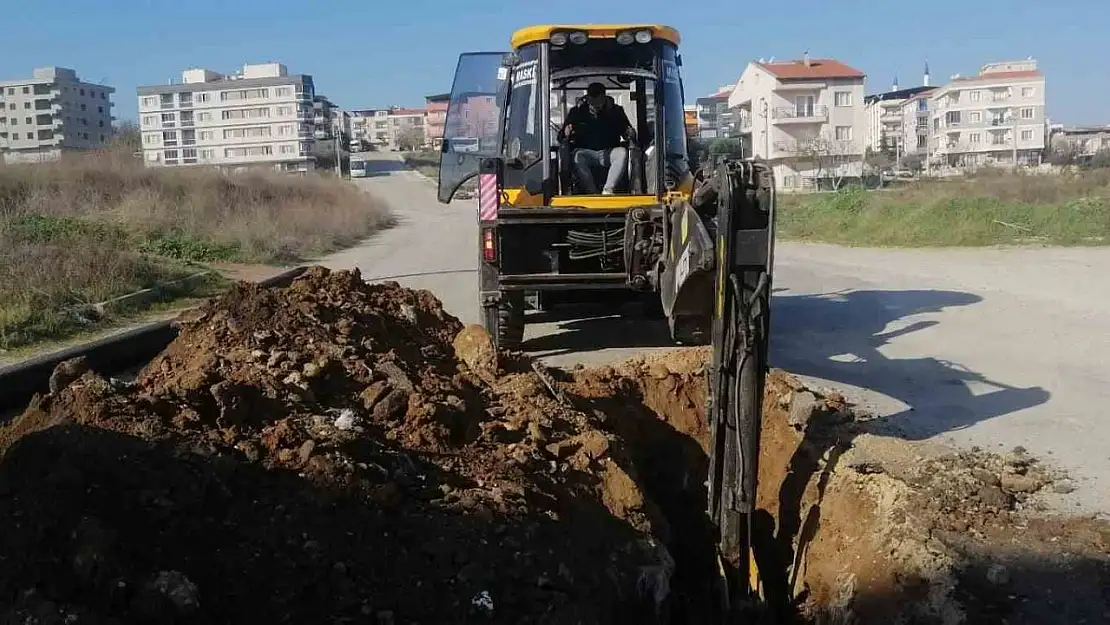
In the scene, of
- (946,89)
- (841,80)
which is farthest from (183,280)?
(946,89)

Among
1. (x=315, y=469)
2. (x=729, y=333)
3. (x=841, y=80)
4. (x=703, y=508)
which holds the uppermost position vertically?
(x=841, y=80)

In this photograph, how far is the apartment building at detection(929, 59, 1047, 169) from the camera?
8081 cm

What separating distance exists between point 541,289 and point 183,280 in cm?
926

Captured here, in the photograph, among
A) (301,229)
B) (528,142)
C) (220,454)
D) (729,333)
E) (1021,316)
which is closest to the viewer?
(220,454)

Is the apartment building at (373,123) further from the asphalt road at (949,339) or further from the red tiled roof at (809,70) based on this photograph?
the asphalt road at (949,339)

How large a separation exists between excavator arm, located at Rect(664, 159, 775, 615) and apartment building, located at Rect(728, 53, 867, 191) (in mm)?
55725

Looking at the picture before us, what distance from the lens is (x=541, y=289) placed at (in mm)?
7738

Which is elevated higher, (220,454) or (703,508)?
(220,454)

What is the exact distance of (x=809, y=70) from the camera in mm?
64562

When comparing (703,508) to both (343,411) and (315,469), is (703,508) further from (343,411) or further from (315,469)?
(315,469)

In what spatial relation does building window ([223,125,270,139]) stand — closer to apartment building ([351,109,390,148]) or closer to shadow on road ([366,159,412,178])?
shadow on road ([366,159,412,178])

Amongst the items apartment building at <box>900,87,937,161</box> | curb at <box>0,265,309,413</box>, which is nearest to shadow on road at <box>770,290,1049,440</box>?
curb at <box>0,265,309,413</box>

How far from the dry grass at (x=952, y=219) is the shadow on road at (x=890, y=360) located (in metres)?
9.34

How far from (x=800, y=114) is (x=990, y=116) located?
29.3 meters
